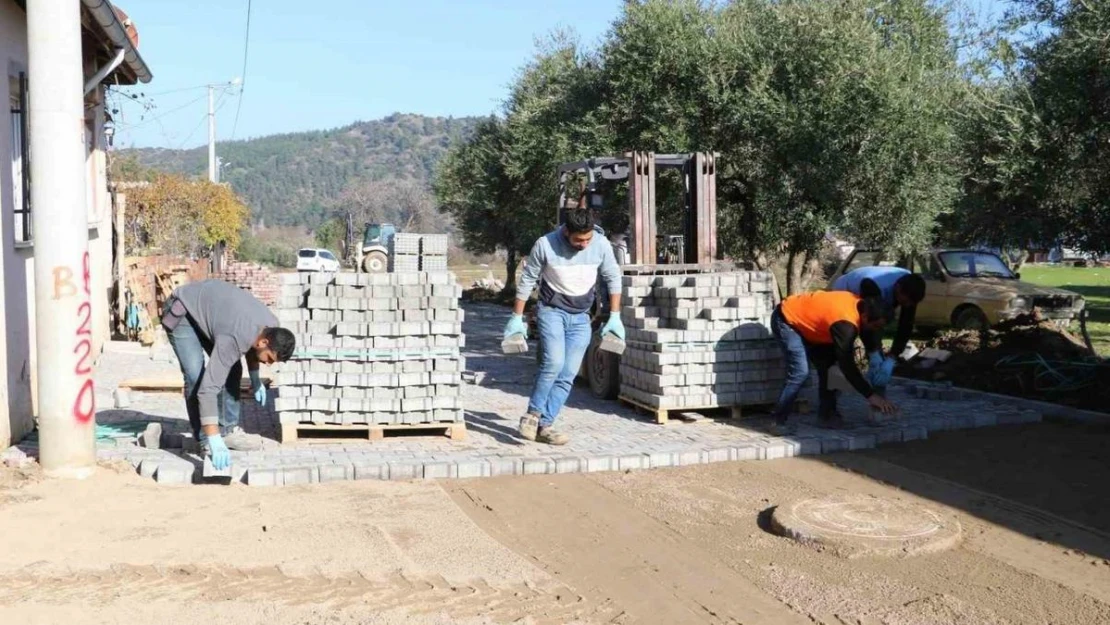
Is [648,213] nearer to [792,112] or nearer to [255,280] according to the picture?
[792,112]

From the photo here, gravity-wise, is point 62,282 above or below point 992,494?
above

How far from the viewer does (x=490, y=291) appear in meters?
35.9

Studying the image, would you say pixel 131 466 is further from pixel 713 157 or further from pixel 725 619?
pixel 713 157

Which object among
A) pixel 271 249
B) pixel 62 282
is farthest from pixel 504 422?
pixel 271 249

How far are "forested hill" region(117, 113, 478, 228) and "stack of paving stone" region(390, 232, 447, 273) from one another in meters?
83.1

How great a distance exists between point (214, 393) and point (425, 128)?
5655 inches

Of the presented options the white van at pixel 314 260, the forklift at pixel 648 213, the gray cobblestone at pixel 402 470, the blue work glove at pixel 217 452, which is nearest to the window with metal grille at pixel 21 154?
the blue work glove at pixel 217 452

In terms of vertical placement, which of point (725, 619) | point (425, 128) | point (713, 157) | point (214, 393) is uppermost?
point (425, 128)

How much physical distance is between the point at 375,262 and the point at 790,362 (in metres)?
30.0

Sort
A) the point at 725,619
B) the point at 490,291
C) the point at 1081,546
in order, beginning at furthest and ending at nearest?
the point at 490,291, the point at 1081,546, the point at 725,619

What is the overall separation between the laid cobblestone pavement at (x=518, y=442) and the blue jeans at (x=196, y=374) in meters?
0.34

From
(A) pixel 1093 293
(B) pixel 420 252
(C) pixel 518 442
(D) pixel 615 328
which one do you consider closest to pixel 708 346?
(D) pixel 615 328

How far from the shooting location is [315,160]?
133 m

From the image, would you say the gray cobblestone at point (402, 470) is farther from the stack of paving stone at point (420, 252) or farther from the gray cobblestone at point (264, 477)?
the stack of paving stone at point (420, 252)
